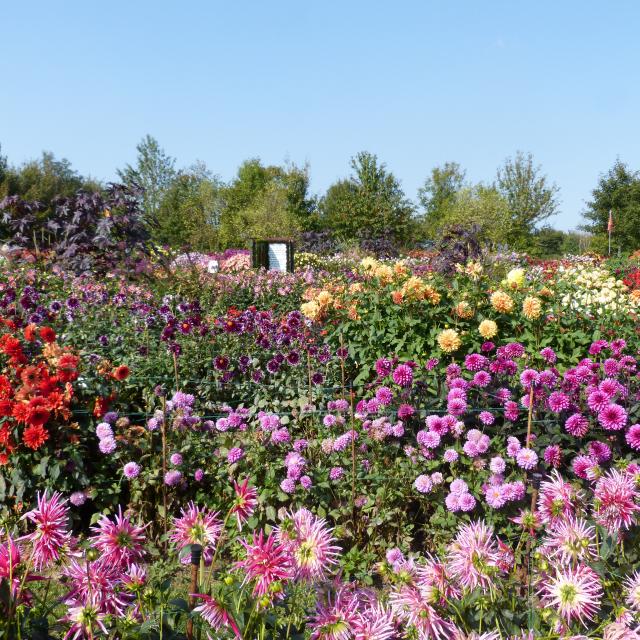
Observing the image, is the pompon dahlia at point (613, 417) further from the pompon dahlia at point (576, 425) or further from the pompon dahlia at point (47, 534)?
the pompon dahlia at point (47, 534)

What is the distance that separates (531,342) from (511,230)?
63.6ft

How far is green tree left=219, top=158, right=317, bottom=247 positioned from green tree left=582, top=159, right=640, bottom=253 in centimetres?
1165

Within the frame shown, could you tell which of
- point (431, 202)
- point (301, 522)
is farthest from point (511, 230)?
point (301, 522)

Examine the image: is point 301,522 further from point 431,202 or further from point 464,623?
point 431,202

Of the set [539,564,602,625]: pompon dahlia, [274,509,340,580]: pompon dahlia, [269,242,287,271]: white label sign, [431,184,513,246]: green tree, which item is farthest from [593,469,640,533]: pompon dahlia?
[431,184,513,246]: green tree

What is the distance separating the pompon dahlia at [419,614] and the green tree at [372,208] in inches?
818

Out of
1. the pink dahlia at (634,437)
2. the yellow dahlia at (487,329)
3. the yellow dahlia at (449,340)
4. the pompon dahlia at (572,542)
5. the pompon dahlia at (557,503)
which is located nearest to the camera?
the pompon dahlia at (572,542)

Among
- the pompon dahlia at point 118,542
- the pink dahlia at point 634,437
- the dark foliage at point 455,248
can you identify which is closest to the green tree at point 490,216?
the dark foliage at point 455,248

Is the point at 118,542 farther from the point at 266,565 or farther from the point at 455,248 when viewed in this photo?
the point at 455,248

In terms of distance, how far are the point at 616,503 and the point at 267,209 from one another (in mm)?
23967

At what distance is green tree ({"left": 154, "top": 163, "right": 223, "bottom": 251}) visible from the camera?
25.4m

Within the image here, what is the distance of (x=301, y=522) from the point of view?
4.69 ft

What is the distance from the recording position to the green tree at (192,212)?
2544cm

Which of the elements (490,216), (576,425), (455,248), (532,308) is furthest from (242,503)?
(490,216)
